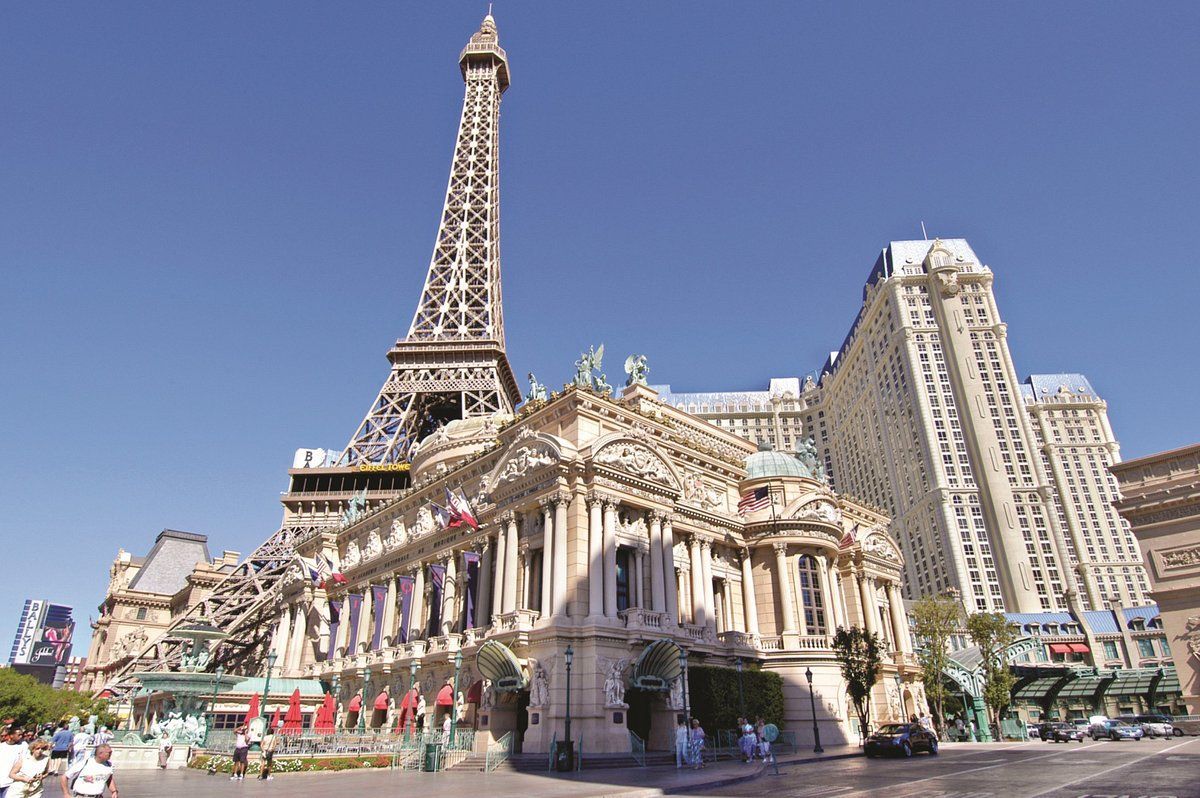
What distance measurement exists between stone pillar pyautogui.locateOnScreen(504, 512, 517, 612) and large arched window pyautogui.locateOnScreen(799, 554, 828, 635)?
18.2 meters

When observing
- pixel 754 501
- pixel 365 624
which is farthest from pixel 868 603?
pixel 365 624

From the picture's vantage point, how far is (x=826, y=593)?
43.9 m

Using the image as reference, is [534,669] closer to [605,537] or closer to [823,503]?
[605,537]

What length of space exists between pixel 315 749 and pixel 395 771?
4.22m

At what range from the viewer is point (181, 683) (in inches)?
1433

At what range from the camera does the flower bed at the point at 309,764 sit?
90.1 ft

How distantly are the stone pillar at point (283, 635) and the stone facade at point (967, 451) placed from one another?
75.4 metres

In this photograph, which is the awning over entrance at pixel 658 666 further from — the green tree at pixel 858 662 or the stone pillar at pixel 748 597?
the green tree at pixel 858 662

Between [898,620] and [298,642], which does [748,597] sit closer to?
[898,620]

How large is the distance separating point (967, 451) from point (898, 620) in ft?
246

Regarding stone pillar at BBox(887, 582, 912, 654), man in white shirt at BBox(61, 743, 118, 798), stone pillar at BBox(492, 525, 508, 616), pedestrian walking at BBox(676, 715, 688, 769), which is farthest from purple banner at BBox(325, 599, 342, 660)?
man in white shirt at BBox(61, 743, 118, 798)

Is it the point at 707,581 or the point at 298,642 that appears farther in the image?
the point at 298,642

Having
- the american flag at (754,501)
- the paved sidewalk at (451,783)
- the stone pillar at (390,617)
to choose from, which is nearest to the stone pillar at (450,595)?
the stone pillar at (390,617)

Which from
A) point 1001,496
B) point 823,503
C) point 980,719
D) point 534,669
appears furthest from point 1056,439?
point 534,669
